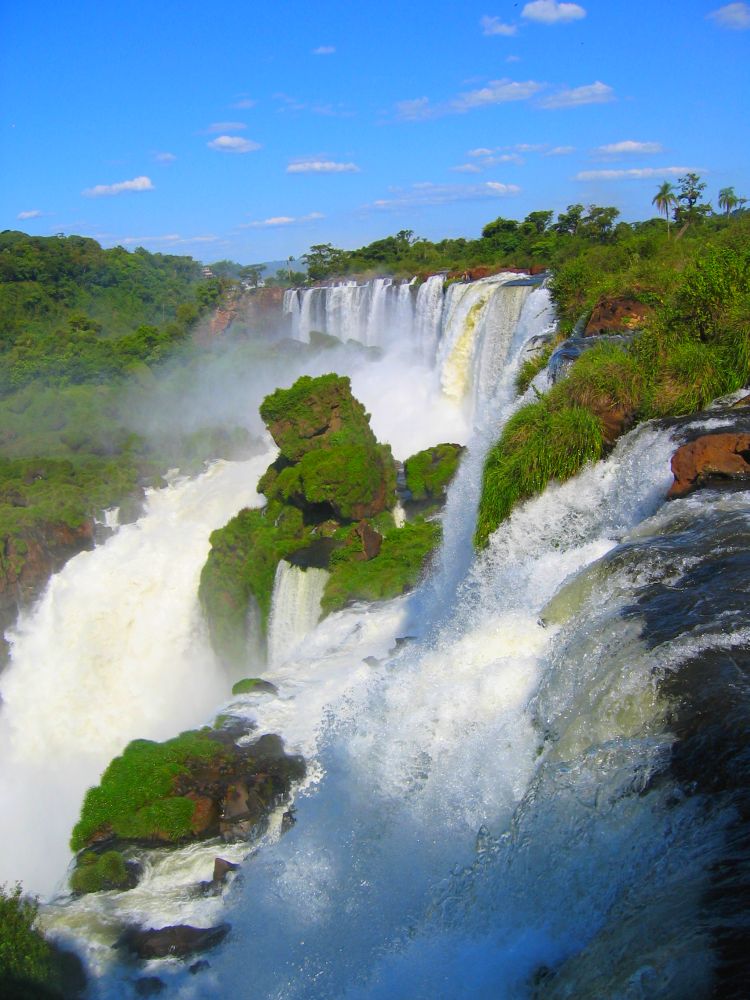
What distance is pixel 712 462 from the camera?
7.35 metres

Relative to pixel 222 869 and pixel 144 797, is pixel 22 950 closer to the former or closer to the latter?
pixel 222 869

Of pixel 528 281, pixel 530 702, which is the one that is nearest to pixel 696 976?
pixel 530 702

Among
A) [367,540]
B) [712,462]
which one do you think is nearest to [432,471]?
[367,540]

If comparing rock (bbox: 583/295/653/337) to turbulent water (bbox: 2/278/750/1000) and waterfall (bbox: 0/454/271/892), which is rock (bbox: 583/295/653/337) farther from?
waterfall (bbox: 0/454/271/892)

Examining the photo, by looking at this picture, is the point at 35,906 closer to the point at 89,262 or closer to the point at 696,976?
the point at 696,976

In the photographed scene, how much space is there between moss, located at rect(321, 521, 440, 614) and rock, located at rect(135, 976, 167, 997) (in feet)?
25.6

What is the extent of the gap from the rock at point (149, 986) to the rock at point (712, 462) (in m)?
5.70

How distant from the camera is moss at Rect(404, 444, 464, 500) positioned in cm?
1758

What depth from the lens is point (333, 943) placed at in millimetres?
5852

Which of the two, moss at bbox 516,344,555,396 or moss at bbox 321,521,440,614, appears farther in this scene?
moss at bbox 321,521,440,614

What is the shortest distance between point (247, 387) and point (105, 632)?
47.3 ft

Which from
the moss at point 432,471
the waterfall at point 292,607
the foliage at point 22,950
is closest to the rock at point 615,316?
the moss at point 432,471

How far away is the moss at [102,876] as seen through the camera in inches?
296

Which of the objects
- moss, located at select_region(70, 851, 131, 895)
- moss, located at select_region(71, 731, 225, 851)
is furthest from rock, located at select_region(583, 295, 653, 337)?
moss, located at select_region(70, 851, 131, 895)
